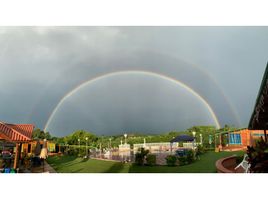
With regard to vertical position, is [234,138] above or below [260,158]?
below

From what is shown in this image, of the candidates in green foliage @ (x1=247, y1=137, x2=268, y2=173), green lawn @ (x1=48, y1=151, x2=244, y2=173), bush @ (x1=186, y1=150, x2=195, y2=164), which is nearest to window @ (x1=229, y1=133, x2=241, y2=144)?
green lawn @ (x1=48, y1=151, x2=244, y2=173)

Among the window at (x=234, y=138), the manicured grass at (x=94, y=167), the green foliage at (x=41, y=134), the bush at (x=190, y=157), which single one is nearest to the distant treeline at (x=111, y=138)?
the green foliage at (x=41, y=134)

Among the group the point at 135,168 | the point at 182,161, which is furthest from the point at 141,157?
the point at 182,161

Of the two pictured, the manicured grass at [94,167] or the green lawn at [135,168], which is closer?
the green lawn at [135,168]

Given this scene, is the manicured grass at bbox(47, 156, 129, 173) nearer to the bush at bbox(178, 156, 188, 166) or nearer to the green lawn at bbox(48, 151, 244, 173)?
the green lawn at bbox(48, 151, 244, 173)

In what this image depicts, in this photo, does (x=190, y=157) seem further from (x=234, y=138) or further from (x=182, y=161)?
(x=234, y=138)

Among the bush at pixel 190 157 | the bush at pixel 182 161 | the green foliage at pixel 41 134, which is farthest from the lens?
the green foliage at pixel 41 134

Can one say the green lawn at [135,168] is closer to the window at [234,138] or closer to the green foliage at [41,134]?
the window at [234,138]

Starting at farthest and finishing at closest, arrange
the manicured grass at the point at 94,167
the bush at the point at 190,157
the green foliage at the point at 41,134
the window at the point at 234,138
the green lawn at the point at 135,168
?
1. the green foliage at the point at 41,134
2. the window at the point at 234,138
3. the bush at the point at 190,157
4. the manicured grass at the point at 94,167
5. the green lawn at the point at 135,168

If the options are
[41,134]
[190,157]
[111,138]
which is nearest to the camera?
[190,157]
